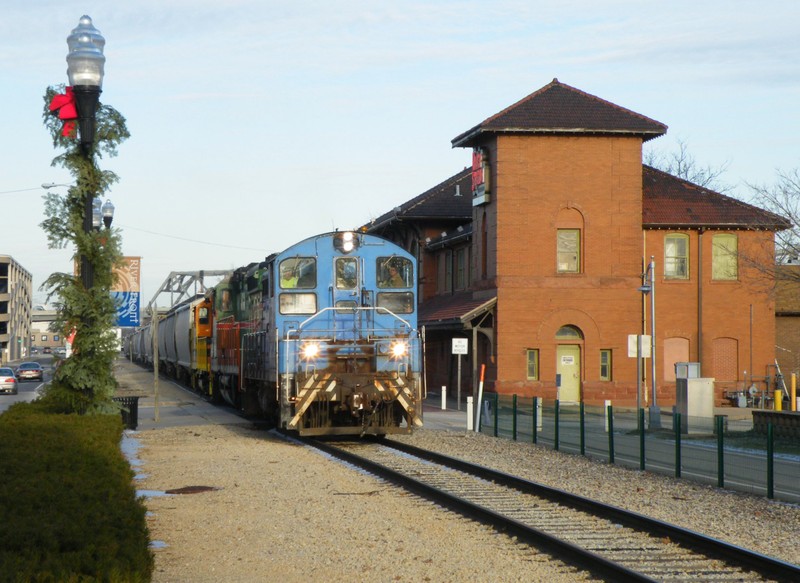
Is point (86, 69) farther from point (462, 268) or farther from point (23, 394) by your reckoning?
point (23, 394)

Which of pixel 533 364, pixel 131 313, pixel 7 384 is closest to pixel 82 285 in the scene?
pixel 131 313

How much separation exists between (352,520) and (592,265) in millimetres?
29348

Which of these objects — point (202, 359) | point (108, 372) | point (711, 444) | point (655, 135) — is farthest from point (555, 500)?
→ point (655, 135)

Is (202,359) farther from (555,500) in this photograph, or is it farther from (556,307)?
(555,500)

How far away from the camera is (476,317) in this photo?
132 feet

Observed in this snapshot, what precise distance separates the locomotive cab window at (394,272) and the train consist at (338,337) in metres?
0.02

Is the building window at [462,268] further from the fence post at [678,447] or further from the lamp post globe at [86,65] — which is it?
the lamp post globe at [86,65]

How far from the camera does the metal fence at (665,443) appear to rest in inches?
599

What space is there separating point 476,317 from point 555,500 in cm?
2677

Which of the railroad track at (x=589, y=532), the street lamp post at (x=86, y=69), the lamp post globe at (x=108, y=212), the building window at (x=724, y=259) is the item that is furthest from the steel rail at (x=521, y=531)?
the building window at (x=724, y=259)

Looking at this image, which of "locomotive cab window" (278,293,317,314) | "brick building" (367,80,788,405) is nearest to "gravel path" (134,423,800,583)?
"locomotive cab window" (278,293,317,314)

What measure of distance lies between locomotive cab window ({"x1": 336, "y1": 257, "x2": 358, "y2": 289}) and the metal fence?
15.3 ft

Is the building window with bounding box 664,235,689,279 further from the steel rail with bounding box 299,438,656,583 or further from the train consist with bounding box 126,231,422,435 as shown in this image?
the steel rail with bounding box 299,438,656,583

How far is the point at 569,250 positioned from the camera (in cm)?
4016
